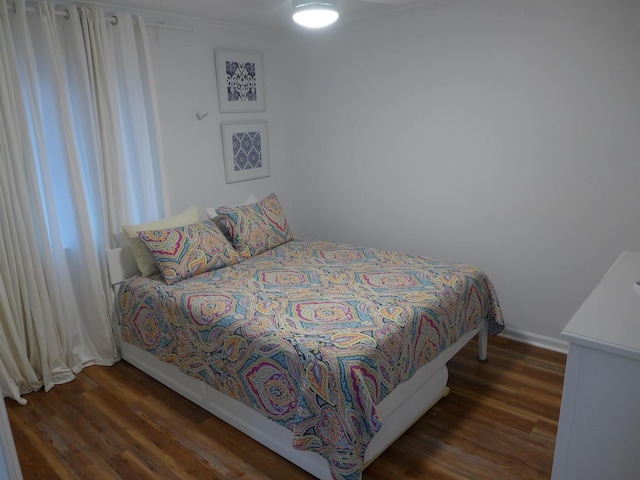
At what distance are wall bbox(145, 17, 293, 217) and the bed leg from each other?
89.8 inches

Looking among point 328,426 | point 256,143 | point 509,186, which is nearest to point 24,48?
point 256,143

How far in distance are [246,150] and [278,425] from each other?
2512mm

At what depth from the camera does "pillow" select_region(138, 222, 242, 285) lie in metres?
2.85

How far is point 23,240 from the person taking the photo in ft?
8.68

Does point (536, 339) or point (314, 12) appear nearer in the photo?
point (314, 12)

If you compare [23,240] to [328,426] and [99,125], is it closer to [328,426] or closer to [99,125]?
[99,125]

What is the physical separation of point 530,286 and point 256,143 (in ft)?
8.26

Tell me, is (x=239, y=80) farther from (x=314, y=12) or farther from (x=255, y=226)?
(x=314, y=12)

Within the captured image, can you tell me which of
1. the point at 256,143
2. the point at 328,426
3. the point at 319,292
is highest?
the point at 256,143

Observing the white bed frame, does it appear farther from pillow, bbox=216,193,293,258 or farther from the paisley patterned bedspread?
pillow, bbox=216,193,293,258

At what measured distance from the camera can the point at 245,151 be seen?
3.99 metres

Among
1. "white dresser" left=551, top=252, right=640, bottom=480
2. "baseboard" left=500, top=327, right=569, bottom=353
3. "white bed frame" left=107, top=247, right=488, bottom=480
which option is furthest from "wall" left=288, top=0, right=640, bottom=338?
"white dresser" left=551, top=252, right=640, bottom=480

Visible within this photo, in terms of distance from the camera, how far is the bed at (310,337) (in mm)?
1931

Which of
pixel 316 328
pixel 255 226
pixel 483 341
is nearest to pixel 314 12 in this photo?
pixel 255 226
